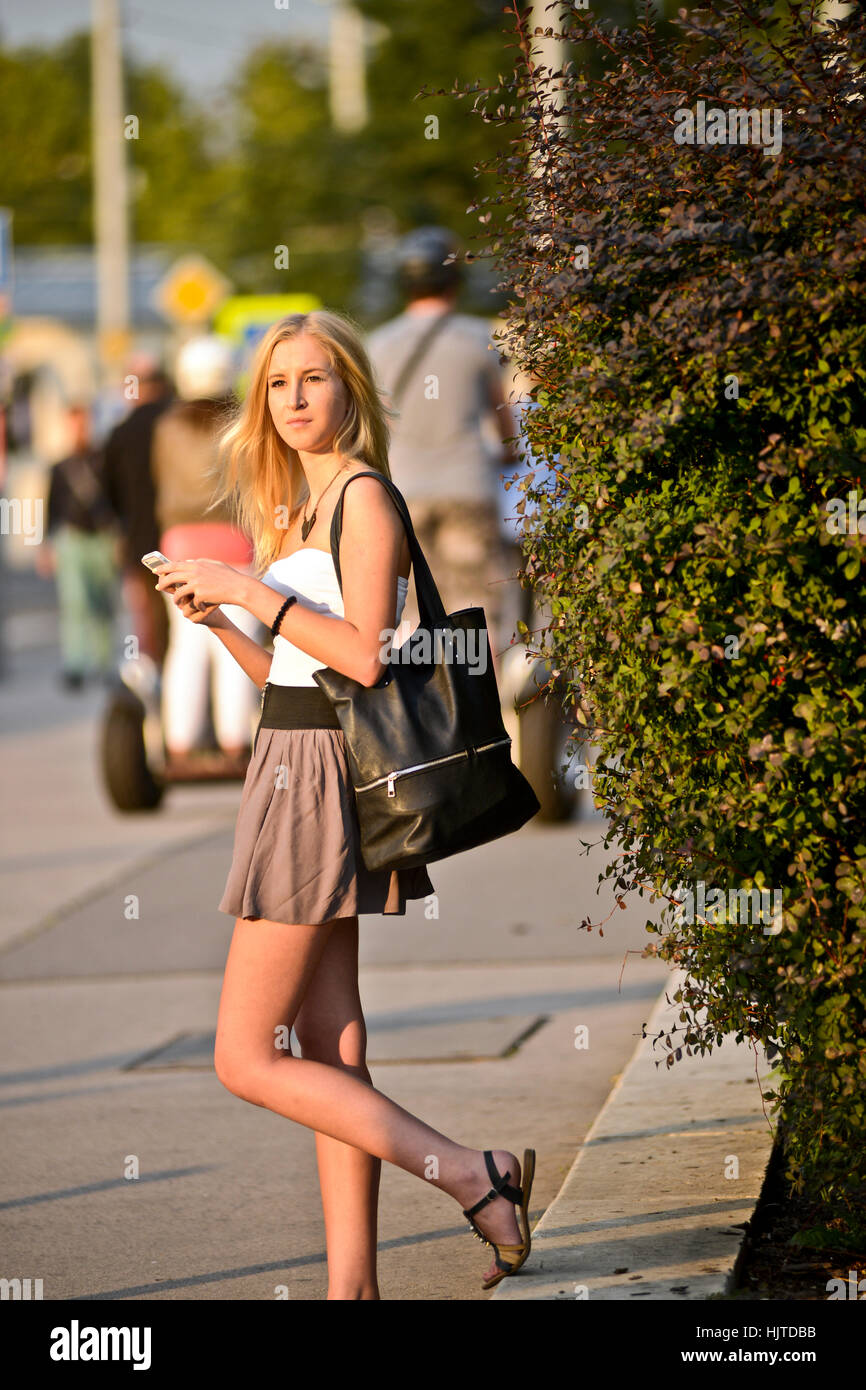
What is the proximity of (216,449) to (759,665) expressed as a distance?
1.24m

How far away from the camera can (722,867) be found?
11.6 ft

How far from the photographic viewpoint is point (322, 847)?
3592mm

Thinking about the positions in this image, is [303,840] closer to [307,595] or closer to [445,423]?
[307,595]

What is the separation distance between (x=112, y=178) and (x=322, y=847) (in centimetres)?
2733

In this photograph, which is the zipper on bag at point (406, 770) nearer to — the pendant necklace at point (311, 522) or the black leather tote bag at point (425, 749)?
the black leather tote bag at point (425, 749)

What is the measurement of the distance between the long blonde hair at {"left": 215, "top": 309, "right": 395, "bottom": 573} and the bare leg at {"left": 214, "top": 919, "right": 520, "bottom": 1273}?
0.76 meters

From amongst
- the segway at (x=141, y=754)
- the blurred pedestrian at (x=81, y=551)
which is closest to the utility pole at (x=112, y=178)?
the blurred pedestrian at (x=81, y=551)

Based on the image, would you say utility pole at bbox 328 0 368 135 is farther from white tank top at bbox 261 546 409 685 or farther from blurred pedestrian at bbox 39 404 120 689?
white tank top at bbox 261 546 409 685

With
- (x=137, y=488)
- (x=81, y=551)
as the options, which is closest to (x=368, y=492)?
(x=137, y=488)

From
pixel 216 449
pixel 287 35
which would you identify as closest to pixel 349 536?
pixel 216 449

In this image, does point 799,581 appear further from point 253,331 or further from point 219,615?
point 253,331

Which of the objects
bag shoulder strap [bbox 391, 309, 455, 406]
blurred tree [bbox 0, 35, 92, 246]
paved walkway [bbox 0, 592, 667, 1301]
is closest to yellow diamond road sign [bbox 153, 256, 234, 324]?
paved walkway [bbox 0, 592, 667, 1301]

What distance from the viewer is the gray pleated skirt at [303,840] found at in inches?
141

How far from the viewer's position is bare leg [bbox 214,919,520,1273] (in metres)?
3.60
